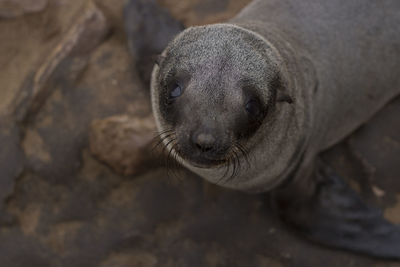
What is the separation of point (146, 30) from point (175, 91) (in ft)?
7.28

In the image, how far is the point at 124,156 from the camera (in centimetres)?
414

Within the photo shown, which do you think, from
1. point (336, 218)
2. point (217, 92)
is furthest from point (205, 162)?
point (336, 218)

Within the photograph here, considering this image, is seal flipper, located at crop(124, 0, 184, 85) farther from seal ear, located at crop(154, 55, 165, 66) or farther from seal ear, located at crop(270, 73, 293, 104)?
seal ear, located at crop(270, 73, 293, 104)

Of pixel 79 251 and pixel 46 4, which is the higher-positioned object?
pixel 46 4

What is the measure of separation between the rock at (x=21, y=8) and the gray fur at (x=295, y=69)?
90.3 inches

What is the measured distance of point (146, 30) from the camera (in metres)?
4.81

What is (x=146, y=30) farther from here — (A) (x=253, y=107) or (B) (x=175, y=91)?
(A) (x=253, y=107)

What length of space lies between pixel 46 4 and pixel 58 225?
2.47 meters

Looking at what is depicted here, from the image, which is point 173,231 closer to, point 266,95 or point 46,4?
point 266,95

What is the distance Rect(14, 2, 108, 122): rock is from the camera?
4.44 meters

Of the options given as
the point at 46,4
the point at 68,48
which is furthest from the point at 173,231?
the point at 46,4

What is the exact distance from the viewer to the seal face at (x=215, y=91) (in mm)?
2600

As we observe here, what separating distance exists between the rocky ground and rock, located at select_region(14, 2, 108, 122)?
11mm

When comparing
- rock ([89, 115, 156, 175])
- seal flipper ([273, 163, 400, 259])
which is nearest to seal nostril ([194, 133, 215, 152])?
rock ([89, 115, 156, 175])
